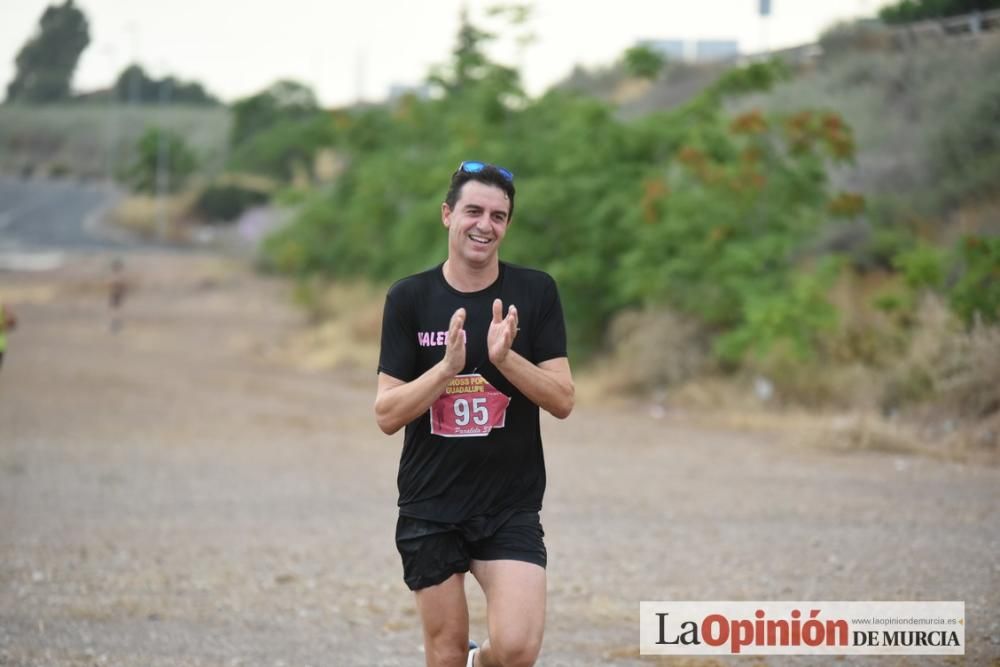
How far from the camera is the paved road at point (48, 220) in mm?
60219

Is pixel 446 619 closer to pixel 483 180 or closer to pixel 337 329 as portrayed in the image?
pixel 483 180

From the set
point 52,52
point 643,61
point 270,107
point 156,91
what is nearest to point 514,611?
point 52,52

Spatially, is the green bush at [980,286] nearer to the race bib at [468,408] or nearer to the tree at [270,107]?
the race bib at [468,408]

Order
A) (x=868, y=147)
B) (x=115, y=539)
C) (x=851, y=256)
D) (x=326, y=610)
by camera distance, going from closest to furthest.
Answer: (x=326, y=610)
(x=115, y=539)
(x=851, y=256)
(x=868, y=147)

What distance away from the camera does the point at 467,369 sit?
473 centimetres

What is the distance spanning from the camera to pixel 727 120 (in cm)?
2194

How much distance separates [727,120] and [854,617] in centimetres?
1604

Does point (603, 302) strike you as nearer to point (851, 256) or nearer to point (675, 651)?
point (851, 256)

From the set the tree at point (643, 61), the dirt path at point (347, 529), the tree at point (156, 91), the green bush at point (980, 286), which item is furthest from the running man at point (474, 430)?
the tree at point (156, 91)

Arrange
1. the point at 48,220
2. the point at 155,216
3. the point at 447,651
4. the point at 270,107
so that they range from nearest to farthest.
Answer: the point at 447,651, the point at 48,220, the point at 155,216, the point at 270,107

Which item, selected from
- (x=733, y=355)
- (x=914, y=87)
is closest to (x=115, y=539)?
(x=733, y=355)

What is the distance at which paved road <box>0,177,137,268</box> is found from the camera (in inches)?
2371

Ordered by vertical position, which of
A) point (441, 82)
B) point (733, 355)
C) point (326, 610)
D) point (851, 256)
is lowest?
point (326, 610)

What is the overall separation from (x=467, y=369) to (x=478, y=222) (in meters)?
0.52
